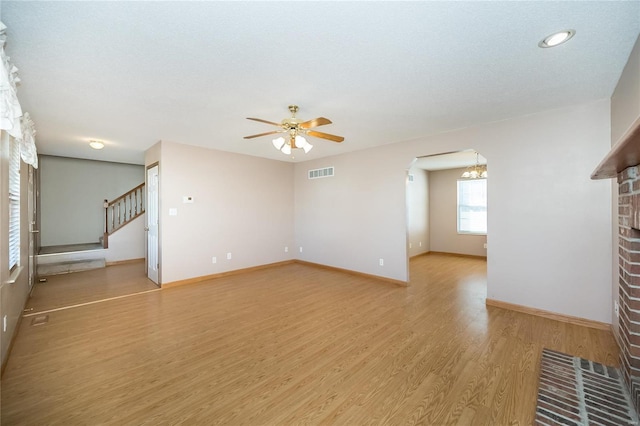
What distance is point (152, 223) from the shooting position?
536 centimetres

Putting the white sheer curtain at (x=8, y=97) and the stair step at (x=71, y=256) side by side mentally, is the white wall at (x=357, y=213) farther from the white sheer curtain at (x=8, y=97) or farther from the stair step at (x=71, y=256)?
the stair step at (x=71, y=256)

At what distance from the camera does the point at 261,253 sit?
6.35 meters

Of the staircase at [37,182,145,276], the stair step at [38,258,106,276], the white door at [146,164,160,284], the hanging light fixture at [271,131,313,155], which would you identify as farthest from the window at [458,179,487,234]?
the stair step at [38,258,106,276]

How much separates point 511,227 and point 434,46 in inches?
110

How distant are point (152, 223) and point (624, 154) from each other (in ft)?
20.8

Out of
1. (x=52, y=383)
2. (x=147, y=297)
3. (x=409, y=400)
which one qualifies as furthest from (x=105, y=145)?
(x=409, y=400)

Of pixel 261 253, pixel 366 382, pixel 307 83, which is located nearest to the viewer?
pixel 366 382

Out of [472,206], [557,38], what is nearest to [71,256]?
[557,38]

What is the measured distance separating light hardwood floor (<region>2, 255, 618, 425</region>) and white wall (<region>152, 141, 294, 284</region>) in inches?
43.2

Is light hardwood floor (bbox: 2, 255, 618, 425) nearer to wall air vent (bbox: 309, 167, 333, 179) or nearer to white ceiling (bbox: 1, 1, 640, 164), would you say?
white ceiling (bbox: 1, 1, 640, 164)

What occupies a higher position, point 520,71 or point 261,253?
point 520,71

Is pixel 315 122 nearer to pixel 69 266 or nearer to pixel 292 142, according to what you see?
pixel 292 142

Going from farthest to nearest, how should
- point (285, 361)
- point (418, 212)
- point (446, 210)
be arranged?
point (446, 210)
point (418, 212)
point (285, 361)

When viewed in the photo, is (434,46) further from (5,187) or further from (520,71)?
(5,187)
